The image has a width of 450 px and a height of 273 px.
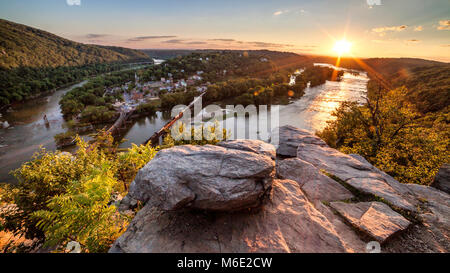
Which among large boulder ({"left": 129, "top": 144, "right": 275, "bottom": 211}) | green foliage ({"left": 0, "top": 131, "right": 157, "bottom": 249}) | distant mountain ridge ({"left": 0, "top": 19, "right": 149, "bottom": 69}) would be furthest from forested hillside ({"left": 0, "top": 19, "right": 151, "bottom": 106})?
large boulder ({"left": 129, "top": 144, "right": 275, "bottom": 211})

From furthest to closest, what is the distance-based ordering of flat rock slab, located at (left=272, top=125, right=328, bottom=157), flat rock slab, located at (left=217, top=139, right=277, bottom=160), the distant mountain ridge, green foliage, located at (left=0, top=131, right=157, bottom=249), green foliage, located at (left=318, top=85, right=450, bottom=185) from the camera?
1. the distant mountain ridge
2. flat rock slab, located at (left=272, top=125, right=328, bottom=157)
3. green foliage, located at (left=318, top=85, right=450, bottom=185)
4. flat rock slab, located at (left=217, top=139, right=277, bottom=160)
5. green foliage, located at (left=0, top=131, right=157, bottom=249)

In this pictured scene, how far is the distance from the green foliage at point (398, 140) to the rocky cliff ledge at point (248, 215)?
257 inches

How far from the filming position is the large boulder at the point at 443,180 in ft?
29.4

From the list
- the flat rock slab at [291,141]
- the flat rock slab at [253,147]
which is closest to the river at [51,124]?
the flat rock slab at [291,141]

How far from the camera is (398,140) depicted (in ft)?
50.3

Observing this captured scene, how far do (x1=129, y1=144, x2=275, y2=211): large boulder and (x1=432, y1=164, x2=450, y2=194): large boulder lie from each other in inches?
424

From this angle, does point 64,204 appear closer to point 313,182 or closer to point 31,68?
point 313,182

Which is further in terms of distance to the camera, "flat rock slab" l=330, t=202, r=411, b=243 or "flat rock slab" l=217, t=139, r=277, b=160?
"flat rock slab" l=217, t=139, r=277, b=160

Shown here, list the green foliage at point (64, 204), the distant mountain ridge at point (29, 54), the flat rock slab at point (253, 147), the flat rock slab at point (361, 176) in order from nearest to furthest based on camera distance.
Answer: the green foliage at point (64, 204), the flat rock slab at point (253, 147), the flat rock slab at point (361, 176), the distant mountain ridge at point (29, 54)

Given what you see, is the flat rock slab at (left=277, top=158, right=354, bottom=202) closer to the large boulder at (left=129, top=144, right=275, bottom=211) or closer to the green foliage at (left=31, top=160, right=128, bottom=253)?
the large boulder at (left=129, top=144, right=275, bottom=211)

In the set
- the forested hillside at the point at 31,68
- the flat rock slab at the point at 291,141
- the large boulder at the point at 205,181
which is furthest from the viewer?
the forested hillside at the point at 31,68

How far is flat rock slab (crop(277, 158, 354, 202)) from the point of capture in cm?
757

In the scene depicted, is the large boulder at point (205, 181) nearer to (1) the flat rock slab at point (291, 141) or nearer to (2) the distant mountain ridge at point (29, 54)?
(1) the flat rock slab at point (291, 141)
